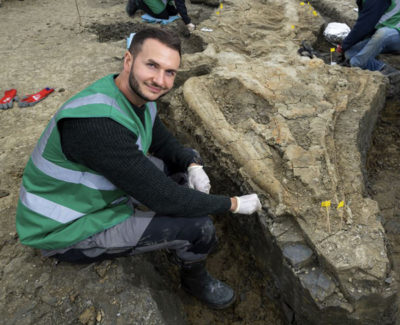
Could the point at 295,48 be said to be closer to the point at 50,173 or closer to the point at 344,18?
the point at 344,18

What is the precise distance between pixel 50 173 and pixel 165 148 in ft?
2.67

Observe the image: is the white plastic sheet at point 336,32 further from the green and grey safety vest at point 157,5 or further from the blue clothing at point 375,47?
the green and grey safety vest at point 157,5

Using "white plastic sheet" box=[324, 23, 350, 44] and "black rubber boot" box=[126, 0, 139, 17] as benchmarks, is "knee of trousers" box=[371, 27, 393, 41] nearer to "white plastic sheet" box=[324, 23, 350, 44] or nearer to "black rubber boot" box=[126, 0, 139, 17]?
"white plastic sheet" box=[324, 23, 350, 44]

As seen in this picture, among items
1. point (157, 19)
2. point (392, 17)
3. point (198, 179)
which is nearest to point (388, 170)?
point (392, 17)

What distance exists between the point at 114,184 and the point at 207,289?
97cm

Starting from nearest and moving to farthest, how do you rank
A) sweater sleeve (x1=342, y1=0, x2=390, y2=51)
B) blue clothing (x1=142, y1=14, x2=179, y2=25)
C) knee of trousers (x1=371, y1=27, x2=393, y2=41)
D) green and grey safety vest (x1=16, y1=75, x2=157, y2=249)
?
1. green and grey safety vest (x1=16, y1=75, x2=157, y2=249)
2. sweater sleeve (x1=342, y1=0, x2=390, y2=51)
3. knee of trousers (x1=371, y1=27, x2=393, y2=41)
4. blue clothing (x1=142, y1=14, x2=179, y2=25)

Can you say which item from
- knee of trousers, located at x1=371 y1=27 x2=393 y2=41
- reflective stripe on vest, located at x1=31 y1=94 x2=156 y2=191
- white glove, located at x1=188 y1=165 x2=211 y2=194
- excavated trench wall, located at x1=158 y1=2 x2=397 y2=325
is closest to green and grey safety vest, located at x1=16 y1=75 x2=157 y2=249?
reflective stripe on vest, located at x1=31 y1=94 x2=156 y2=191

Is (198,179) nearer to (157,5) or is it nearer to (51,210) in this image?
(51,210)

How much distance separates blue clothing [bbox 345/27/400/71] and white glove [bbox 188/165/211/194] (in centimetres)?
284

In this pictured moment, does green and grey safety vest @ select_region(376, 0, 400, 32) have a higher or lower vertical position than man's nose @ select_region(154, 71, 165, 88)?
lower

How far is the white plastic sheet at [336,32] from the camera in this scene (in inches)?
172

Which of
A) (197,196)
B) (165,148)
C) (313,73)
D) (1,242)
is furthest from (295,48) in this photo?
(1,242)

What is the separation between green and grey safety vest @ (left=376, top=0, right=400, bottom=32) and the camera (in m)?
3.57

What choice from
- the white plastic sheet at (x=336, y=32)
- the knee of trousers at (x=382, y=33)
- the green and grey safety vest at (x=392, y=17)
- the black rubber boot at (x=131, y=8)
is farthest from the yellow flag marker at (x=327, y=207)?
the black rubber boot at (x=131, y=8)
